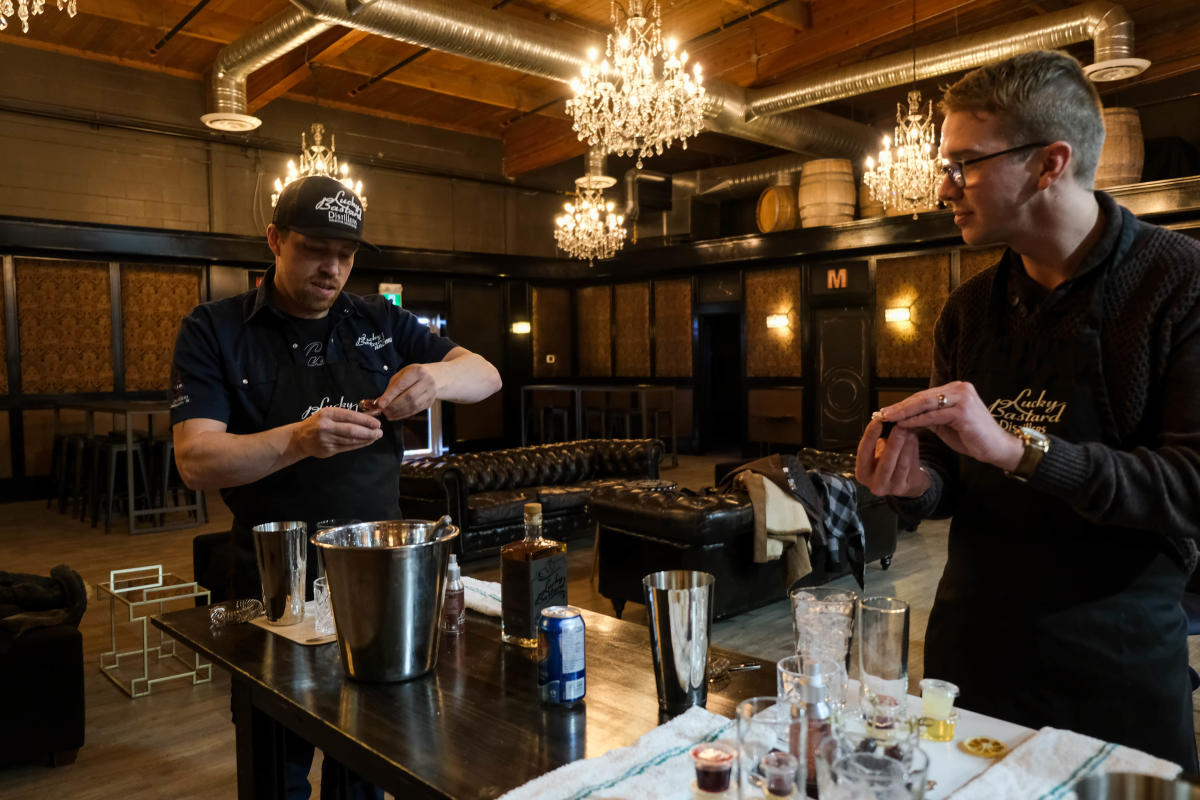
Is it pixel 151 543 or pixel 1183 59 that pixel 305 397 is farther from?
pixel 1183 59

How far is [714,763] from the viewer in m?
0.93

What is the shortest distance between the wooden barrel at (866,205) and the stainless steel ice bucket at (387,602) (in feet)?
32.0

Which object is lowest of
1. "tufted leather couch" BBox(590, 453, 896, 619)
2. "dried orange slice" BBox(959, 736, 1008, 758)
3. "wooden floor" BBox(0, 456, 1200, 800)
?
"wooden floor" BBox(0, 456, 1200, 800)

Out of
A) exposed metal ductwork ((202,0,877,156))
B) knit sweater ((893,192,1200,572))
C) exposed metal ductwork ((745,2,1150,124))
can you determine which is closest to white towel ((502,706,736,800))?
knit sweater ((893,192,1200,572))

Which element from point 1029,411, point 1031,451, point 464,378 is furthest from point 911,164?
point 1031,451

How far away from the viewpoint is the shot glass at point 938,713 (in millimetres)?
1119

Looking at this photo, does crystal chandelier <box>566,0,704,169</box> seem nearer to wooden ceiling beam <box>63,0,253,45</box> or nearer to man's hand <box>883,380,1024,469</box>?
wooden ceiling beam <box>63,0,253,45</box>

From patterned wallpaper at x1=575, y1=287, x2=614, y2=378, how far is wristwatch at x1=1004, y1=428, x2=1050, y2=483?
12.4 meters

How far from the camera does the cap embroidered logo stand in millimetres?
1843

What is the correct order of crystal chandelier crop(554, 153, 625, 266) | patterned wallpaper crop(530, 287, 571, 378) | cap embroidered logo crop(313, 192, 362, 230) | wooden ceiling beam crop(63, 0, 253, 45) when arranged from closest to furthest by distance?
1. cap embroidered logo crop(313, 192, 362, 230)
2. wooden ceiling beam crop(63, 0, 253, 45)
3. crystal chandelier crop(554, 153, 625, 266)
4. patterned wallpaper crop(530, 287, 571, 378)

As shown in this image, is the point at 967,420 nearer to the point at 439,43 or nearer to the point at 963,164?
the point at 963,164

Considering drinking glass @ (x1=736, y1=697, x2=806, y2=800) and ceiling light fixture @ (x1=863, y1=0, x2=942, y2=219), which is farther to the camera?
ceiling light fixture @ (x1=863, y1=0, x2=942, y2=219)

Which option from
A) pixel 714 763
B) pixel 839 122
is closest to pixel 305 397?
pixel 714 763

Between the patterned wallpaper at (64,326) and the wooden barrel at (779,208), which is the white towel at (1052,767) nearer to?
the wooden barrel at (779,208)
